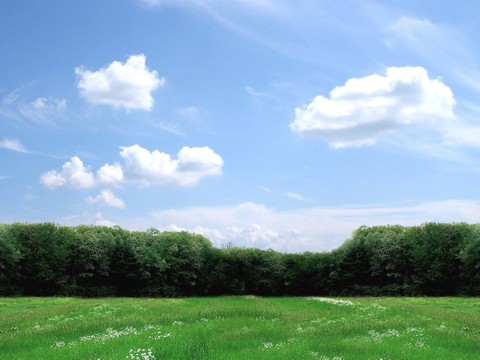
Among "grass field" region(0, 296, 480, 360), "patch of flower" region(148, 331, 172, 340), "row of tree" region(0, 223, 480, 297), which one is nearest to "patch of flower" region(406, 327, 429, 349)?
"grass field" region(0, 296, 480, 360)

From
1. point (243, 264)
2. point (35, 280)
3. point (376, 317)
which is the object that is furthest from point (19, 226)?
point (376, 317)

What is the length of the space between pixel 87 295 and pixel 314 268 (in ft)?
119

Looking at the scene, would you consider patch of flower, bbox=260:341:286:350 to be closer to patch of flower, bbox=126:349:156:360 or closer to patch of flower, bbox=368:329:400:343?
patch of flower, bbox=368:329:400:343

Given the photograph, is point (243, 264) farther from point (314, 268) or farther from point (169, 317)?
point (169, 317)

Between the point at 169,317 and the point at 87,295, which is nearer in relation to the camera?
the point at 169,317

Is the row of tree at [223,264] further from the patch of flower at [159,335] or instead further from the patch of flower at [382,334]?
the patch of flower at [159,335]

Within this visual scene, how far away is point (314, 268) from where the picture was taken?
85.9 metres

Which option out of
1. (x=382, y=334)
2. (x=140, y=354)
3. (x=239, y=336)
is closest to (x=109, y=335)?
(x=239, y=336)

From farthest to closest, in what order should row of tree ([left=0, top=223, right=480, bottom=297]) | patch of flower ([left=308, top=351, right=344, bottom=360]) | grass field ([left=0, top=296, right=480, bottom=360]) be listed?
1. row of tree ([left=0, top=223, right=480, bottom=297])
2. grass field ([left=0, top=296, right=480, bottom=360])
3. patch of flower ([left=308, top=351, right=344, bottom=360])

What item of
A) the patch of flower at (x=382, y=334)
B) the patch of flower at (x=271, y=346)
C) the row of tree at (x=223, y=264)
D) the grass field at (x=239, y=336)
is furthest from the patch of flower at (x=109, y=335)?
the row of tree at (x=223, y=264)

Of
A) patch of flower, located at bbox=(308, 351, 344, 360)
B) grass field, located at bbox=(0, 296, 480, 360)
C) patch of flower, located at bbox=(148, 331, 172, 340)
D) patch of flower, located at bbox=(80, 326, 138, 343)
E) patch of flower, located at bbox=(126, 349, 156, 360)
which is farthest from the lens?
patch of flower, located at bbox=(80, 326, 138, 343)

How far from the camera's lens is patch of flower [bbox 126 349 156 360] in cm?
1868

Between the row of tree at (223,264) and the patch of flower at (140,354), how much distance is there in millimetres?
61503

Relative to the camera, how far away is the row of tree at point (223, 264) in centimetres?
7831
